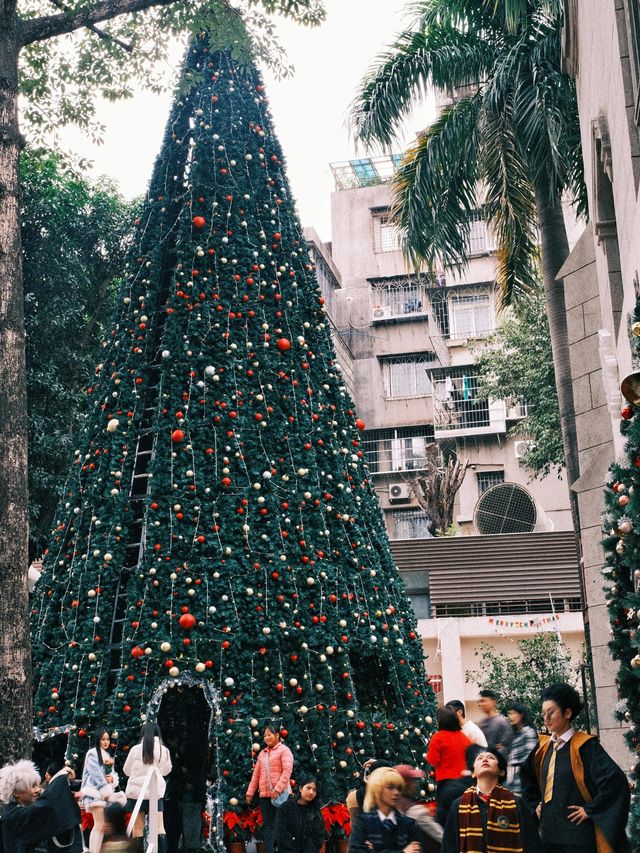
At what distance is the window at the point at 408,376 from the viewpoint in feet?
112

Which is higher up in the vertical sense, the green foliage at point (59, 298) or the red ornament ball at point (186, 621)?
the green foliage at point (59, 298)

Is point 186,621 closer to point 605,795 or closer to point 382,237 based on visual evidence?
point 605,795

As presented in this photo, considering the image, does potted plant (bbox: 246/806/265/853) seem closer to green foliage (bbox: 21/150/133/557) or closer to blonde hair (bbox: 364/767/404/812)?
blonde hair (bbox: 364/767/404/812)

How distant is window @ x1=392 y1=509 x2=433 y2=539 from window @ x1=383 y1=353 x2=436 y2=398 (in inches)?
172

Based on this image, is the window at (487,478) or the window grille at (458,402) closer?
the window at (487,478)

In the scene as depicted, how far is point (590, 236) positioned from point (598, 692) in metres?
5.64

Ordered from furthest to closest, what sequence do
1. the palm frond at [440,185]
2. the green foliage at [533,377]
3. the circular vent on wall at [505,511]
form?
the circular vent on wall at [505,511]
the green foliage at [533,377]
the palm frond at [440,185]

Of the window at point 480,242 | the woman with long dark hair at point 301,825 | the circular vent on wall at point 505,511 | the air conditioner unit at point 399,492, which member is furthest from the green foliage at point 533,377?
the woman with long dark hair at point 301,825

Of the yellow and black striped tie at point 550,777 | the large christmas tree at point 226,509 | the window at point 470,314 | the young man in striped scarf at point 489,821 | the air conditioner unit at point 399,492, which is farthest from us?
the window at point 470,314

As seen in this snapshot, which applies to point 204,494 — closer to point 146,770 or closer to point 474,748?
point 146,770

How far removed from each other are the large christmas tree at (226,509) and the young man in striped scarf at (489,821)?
14.9 ft

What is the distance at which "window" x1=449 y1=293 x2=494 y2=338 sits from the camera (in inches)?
1355

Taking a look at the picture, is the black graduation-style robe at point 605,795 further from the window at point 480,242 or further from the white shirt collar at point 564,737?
the window at point 480,242

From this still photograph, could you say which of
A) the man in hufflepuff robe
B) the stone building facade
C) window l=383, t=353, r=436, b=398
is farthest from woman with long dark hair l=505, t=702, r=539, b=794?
window l=383, t=353, r=436, b=398
